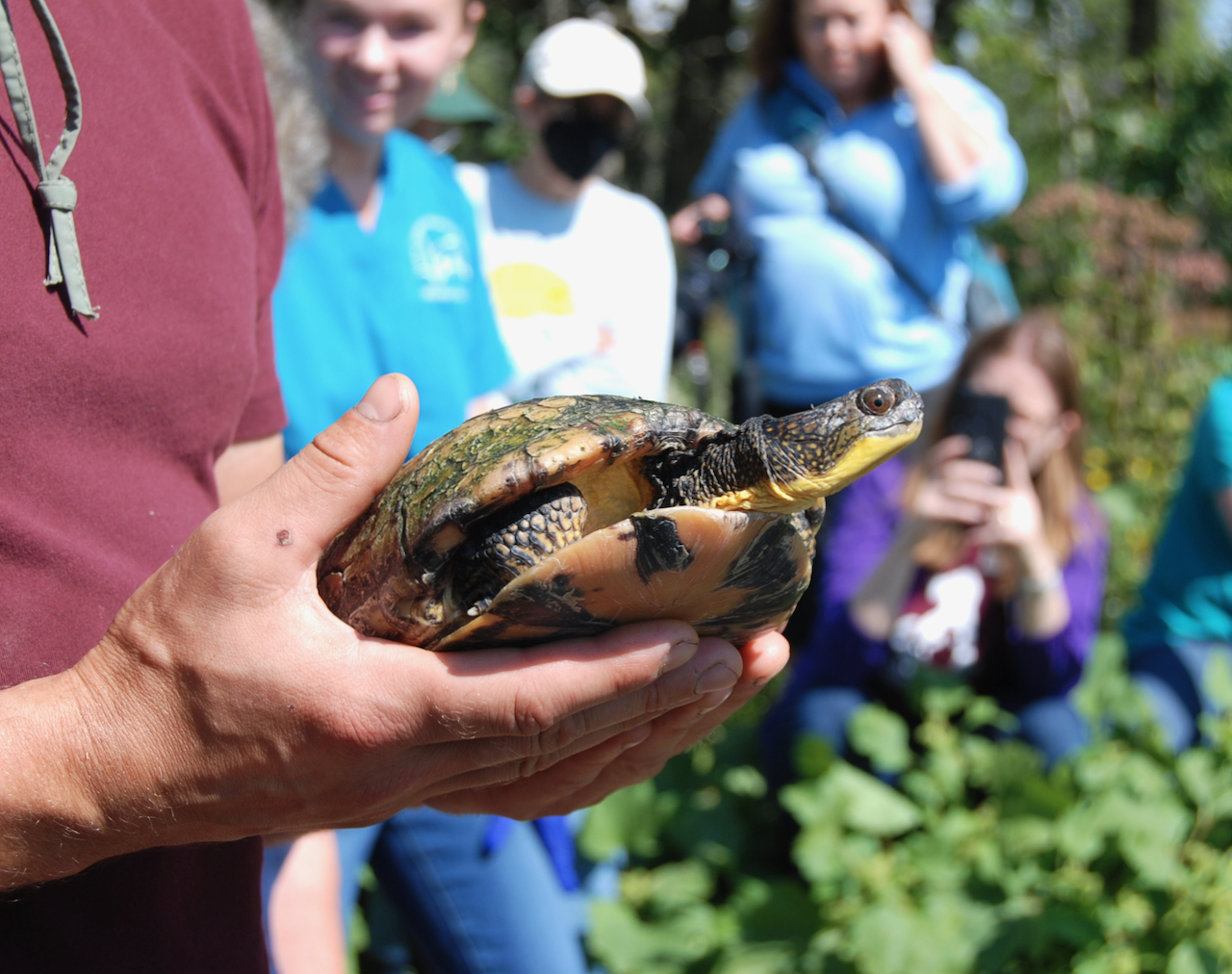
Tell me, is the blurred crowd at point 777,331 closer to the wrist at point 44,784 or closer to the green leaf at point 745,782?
the green leaf at point 745,782

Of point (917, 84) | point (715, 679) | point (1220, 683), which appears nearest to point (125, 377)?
point (715, 679)

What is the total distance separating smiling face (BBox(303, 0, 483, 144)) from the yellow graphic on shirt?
770 millimetres

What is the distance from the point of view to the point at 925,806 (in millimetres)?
2785

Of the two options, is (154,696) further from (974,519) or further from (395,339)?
(974,519)

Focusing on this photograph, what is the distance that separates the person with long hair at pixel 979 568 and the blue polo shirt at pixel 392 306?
136cm

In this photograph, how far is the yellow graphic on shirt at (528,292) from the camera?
10.5ft

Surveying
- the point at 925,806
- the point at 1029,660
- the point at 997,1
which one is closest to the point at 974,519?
the point at 1029,660

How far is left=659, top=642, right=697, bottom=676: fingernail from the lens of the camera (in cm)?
117

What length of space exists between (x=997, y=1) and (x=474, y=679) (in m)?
14.0

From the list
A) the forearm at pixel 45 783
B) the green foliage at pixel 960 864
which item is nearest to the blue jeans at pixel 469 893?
the green foliage at pixel 960 864

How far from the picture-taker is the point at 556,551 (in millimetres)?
1247

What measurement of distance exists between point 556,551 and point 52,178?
0.70 metres

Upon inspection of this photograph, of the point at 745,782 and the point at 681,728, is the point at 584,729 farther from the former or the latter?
the point at 745,782

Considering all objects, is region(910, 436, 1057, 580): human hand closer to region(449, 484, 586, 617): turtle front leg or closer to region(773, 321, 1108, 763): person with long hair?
region(773, 321, 1108, 763): person with long hair
